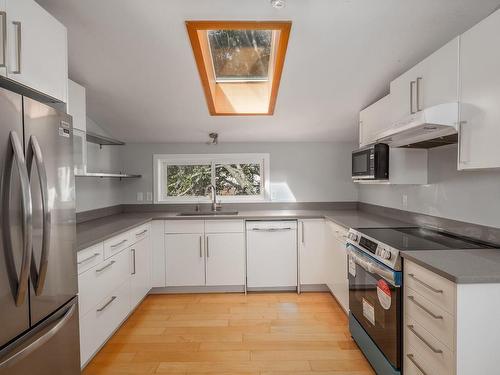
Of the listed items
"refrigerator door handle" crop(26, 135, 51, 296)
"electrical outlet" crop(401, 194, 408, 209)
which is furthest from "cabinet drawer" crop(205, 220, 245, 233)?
"refrigerator door handle" crop(26, 135, 51, 296)

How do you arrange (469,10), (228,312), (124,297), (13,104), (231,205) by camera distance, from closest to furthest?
(13,104) < (469,10) < (124,297) < (228,312) < (231,205)

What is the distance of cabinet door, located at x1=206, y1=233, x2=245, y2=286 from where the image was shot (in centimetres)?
331

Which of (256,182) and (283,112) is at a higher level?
(283,112)

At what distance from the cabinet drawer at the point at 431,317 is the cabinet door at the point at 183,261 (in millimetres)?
2223

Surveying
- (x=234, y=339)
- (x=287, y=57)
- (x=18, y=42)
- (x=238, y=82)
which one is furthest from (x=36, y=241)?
(x=238, y=82)

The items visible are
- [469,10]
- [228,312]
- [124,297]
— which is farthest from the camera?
[228,312]

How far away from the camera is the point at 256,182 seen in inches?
156

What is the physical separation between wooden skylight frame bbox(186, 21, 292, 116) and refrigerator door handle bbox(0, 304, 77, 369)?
1913 millimetres

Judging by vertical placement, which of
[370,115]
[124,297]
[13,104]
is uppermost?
[370,115]

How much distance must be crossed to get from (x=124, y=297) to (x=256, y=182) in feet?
6.81

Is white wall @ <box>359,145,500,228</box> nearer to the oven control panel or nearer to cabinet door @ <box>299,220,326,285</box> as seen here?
the oven control panel

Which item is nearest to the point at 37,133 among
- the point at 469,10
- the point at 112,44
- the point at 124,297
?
the point at 112,44

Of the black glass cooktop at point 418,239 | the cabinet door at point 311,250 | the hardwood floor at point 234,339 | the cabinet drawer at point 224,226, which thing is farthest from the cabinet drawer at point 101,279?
the black glass cooktop at point 418,239

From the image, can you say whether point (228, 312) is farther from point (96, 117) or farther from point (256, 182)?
point (96, 117)
